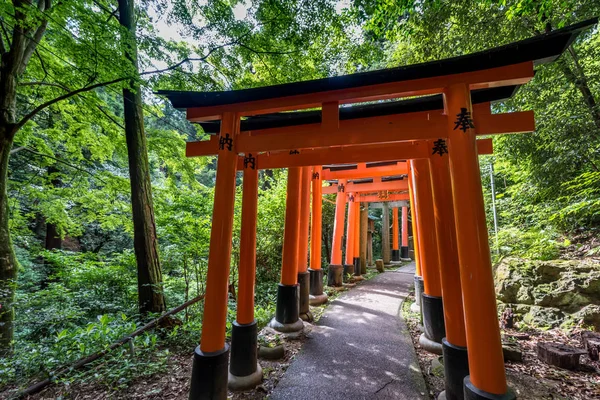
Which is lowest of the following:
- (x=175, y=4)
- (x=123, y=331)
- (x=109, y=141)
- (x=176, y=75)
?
(x=123, y=331)

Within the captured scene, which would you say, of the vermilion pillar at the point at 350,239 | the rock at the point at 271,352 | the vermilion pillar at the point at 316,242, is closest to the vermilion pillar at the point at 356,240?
the vermilion pillar at the point at 350,239

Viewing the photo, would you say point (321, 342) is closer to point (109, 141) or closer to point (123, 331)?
point (123, 331)

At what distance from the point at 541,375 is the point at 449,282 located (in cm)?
168

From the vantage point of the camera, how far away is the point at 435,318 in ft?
13.6

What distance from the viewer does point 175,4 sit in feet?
16.5

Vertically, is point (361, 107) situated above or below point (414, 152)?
above

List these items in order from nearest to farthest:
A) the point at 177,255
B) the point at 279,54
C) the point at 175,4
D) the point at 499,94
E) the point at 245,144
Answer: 1. the point at 499,94
2. the point at 245,144
3. the point at 175,4
4. the point at 279,54
5. the point at 177,255

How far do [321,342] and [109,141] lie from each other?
648cm

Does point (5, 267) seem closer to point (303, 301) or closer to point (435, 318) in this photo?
point (303, 301)

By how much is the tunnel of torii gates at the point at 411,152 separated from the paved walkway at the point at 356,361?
52 centimetres

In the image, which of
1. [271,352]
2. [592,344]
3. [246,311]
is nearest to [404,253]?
[592,344]

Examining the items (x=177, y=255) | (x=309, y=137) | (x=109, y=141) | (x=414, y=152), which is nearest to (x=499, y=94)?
(x=414, y=152)

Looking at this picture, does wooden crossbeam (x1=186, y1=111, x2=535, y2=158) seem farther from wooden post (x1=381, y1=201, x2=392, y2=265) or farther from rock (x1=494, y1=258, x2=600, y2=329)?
wooden post (x1=381, y1=201, x2=392, y2=265)

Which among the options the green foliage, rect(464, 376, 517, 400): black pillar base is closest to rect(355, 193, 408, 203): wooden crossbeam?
the green foliage
